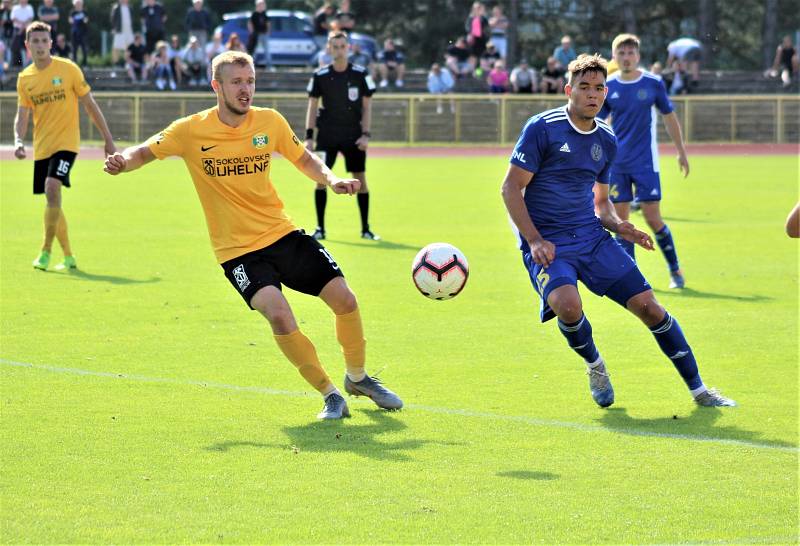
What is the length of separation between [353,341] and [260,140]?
4.04 ft

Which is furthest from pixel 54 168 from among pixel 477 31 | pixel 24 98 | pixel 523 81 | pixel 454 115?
pixel 477 31

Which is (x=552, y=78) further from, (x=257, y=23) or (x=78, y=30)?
(x=78, y=30)

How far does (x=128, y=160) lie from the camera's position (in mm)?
7230

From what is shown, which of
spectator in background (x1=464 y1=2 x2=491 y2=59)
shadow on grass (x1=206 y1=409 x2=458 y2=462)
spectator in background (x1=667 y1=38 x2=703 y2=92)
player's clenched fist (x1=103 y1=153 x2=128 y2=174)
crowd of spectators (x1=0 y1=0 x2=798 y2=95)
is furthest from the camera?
spectator in background (x1=667 y1=38 x2=703 y2=92)

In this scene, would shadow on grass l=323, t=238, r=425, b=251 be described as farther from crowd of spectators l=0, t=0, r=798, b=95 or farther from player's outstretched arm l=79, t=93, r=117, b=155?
crowd of spectators l=0, t=0, r=798, b=95

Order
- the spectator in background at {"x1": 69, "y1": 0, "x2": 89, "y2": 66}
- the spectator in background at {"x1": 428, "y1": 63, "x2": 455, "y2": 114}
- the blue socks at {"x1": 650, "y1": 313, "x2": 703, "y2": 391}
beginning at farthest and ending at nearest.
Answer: the spectator in background at {"x1": 428, "y1": 63, "x2": 455, "y2": 114}, the spectator in background at {"x1": 69, "y1": 0, "x2": 89, "y2": 66}, the blue socks at {"x1": 650, "y1": 313, "x2": 703, "y2": 391}

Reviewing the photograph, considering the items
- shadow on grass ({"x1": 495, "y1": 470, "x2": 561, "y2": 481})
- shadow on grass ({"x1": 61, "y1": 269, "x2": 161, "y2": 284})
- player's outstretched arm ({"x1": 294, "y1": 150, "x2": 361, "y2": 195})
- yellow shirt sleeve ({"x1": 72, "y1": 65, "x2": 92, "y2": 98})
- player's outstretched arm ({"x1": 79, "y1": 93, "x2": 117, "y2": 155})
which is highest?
yellow shirt sleeve ({"x1": 72, "y1": 65, "x2": 92, "y2": 98})

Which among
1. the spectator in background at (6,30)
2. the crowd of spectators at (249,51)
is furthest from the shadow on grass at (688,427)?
the spectator in background at (6,30)

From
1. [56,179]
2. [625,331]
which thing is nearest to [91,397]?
[625,331]

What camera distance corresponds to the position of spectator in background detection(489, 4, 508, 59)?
39.8m

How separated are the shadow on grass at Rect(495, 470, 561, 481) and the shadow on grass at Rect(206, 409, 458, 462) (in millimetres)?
515

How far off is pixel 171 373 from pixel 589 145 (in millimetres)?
2986

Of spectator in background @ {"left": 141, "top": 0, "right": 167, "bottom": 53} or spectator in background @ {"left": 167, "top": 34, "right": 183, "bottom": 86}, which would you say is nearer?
spectator in background @ {"left": 141, "top": 0, "right": 167, "bottom": 53}

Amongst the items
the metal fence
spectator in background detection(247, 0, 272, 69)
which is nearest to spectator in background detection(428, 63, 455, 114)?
the metal fence
